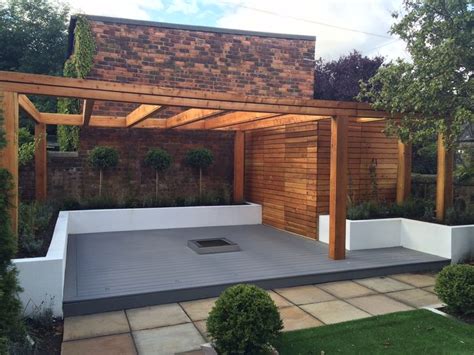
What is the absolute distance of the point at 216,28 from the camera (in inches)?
420

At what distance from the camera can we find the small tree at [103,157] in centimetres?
870

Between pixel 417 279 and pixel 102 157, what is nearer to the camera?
A: pixel 417 279

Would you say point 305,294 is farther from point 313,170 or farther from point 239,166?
point 239,166

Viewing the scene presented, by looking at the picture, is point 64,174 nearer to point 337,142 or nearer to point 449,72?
point 337,142

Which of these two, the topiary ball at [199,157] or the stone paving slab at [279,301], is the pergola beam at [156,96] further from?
the topiary ball at [199,157]

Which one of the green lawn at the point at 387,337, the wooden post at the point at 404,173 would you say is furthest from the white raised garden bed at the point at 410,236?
the green lawn at the point at 387,337

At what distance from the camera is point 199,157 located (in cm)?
963

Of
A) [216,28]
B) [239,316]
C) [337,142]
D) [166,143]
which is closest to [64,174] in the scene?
[166,143]

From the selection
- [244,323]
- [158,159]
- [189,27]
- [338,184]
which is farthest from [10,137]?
[189,27]

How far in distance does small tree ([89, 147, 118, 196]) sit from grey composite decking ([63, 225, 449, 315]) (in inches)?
64.4

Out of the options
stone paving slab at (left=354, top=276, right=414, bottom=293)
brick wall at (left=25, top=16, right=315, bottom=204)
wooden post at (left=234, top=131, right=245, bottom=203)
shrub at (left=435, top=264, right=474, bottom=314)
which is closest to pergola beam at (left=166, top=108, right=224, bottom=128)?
brick wall at (left=25, top=16, right=315, bottom=204)

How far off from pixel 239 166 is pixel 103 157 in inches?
124

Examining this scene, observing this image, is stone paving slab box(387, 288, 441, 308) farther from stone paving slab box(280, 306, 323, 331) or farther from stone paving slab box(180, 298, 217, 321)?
stone paving slab box(180, 298, 217, 321)

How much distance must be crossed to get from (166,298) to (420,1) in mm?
4830
